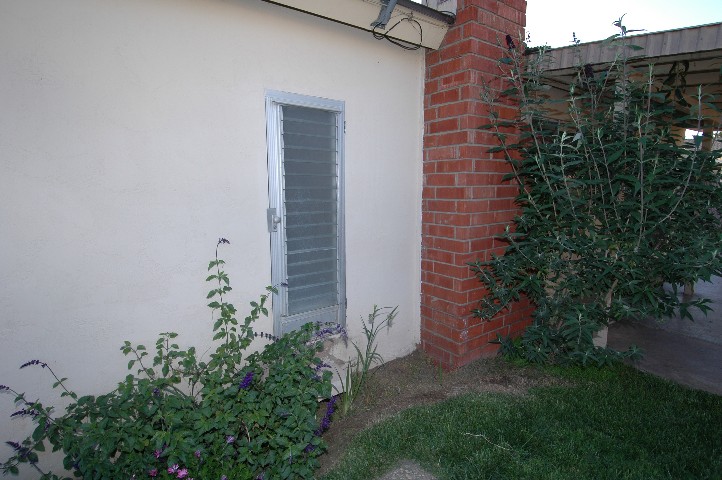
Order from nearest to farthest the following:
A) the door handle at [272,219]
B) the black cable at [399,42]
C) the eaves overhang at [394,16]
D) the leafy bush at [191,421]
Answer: the leafy bush at [191,421]
the eaves overhang at [394,16]
the door handle at [272,219]
the black cable at [399,42]

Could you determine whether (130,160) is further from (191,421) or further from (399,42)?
(399,42)

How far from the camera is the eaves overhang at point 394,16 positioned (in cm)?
263

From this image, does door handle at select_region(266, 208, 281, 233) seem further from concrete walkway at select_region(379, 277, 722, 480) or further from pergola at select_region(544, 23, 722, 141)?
pergola at select_region(544, 23, 722, 141)

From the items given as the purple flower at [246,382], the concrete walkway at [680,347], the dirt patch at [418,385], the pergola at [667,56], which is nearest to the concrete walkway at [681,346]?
the concrete walkway at [680,347]

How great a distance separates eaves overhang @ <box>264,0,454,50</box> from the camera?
104 inches

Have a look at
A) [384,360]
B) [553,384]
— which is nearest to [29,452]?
[384,360]

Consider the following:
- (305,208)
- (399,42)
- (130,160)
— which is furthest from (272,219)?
(399,42)

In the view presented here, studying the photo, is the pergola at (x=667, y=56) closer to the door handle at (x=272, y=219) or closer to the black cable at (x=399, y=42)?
the black cable at (x=399, y=42)

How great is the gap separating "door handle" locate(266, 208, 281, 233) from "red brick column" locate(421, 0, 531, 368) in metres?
1.47

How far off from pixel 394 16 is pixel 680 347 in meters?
4.25

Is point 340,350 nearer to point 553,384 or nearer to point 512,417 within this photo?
point 512,417

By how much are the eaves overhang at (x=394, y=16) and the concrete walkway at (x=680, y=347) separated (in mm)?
2870

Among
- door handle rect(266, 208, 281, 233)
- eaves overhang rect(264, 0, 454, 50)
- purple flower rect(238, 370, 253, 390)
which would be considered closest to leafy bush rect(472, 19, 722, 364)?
eaves overhang rect(264, 0, 454, 50)

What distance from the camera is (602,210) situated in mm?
3010
